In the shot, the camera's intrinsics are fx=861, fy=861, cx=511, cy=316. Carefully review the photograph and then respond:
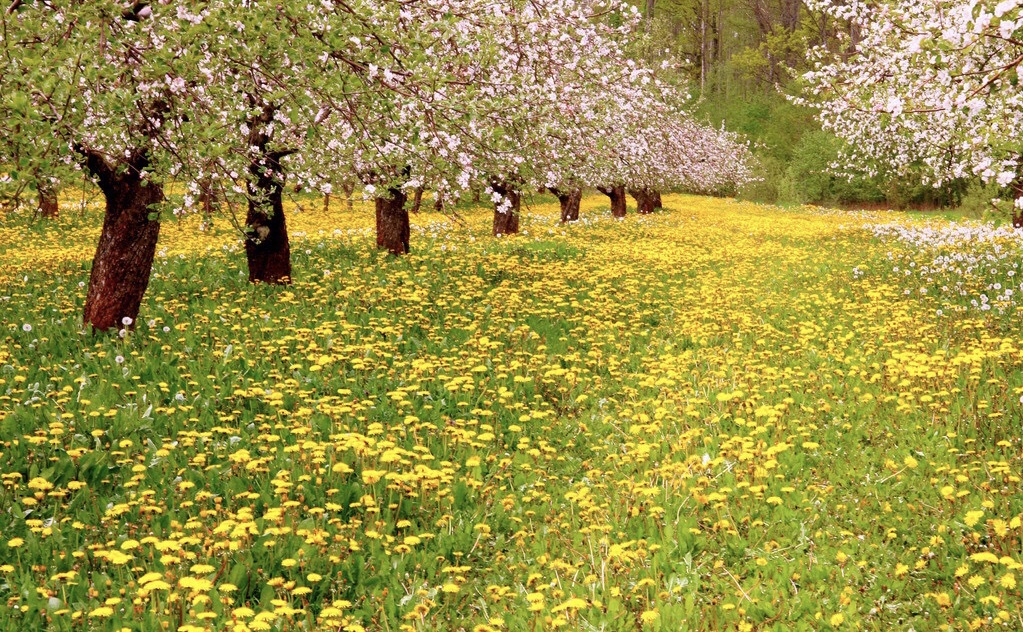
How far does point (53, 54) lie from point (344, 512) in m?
3.76

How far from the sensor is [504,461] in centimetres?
734

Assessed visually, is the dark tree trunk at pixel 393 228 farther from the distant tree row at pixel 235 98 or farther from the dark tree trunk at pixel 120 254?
the dark tree trunk at pixel 120 254

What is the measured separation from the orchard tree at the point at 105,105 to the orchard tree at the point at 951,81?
17.6ft

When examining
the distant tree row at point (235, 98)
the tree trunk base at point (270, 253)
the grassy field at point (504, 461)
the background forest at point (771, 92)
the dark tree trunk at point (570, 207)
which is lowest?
the grassy field at point (504, 461)

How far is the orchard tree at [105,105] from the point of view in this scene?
5910 mm

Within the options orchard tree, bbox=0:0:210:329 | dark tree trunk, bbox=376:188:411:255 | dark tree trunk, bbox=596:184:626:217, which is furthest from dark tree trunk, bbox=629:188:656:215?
orchard tree, bbox=0:0:210:329

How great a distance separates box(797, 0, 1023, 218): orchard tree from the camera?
5648mm

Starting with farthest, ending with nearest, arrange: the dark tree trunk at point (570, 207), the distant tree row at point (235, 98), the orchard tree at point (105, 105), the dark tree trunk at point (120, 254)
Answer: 1. the dark tree trunk at point (570, 207)
2. the dark tree trunk at point (120, 254)
3. the distant tree row at point (235, 98)
4. the orchard tree at point (105, 105)

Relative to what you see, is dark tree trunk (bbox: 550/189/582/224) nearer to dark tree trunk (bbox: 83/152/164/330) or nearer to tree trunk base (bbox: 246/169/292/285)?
tree trunk base (bbox: 246/169/292/285)

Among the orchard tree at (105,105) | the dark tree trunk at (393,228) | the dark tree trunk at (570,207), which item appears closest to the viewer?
the orchard tree at (105,105)

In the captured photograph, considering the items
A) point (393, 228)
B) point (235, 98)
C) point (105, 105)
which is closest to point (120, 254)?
point (235, 98)

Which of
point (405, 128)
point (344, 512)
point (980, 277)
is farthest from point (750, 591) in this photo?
point (980, 277)

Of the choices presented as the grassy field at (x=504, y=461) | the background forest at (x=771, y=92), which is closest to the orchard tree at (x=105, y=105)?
the grassy field at (x=504, y=461)

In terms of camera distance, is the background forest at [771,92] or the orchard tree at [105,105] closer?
the orchard tree at [105,105]
